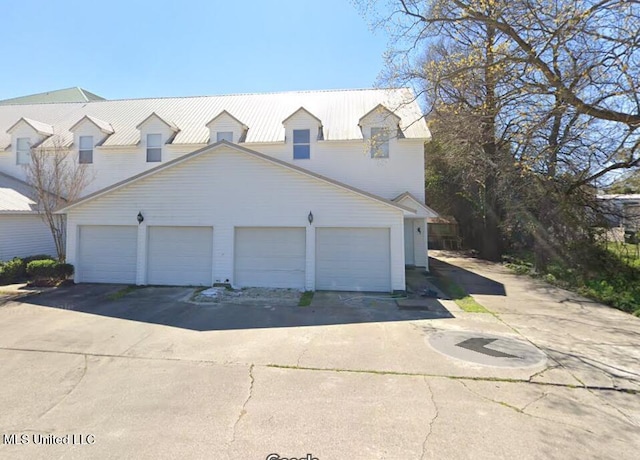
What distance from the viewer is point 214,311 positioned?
28.0 feet

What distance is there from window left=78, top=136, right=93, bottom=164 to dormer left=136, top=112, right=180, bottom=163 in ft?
9.87

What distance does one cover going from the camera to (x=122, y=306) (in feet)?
29.3

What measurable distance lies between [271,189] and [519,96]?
8553 millimetres

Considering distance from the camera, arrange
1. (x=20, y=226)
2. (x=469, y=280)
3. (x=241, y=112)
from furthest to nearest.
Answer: (x=241, y=112) < (x=20, y=226) < (x=469, y=280)

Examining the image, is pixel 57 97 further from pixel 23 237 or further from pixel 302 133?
pixel 302 133

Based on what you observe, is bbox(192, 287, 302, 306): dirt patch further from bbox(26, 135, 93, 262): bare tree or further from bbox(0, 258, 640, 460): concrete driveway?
bbox(26, 135, 93, 262): bare tree

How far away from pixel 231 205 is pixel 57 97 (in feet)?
85.4

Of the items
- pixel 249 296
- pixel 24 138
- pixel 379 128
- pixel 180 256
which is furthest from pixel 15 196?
pixel 379 128

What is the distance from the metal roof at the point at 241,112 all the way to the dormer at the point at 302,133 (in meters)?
0.59

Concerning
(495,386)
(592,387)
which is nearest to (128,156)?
(495,386)

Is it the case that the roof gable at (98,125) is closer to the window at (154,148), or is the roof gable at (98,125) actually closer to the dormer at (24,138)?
the dormer at (24,138)

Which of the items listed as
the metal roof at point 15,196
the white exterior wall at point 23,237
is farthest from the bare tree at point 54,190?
the white exterior wall at point 23,237

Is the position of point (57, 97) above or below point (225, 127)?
above

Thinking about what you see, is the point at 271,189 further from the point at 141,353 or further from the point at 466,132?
the point at 466,132
